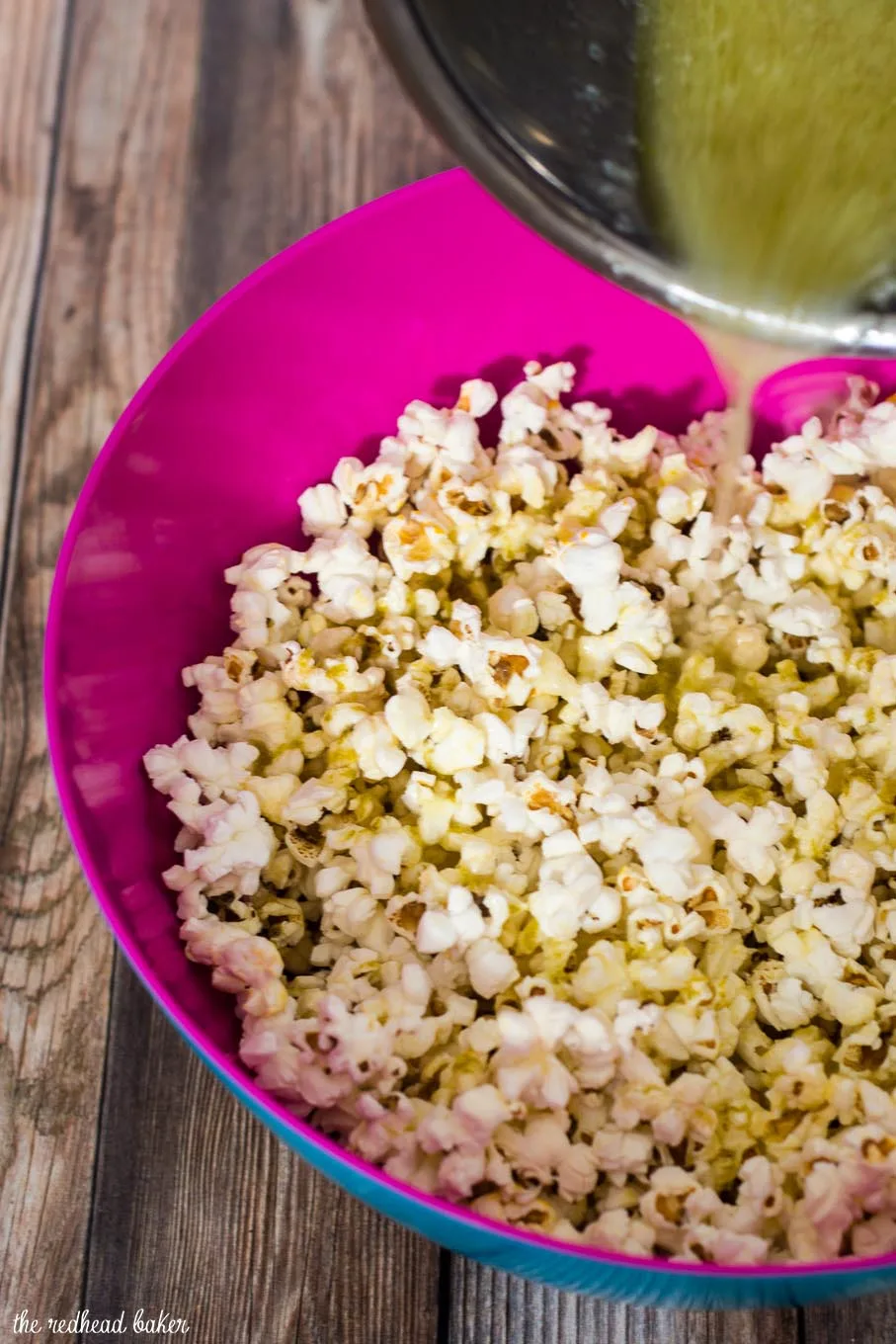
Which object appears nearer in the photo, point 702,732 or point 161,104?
point 702,732

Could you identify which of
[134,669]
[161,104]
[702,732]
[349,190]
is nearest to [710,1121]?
[702,732]

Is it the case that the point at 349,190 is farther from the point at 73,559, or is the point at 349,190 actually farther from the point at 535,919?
the point at 535,919

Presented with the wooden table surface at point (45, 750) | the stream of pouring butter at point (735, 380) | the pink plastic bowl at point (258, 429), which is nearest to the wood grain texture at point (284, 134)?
the wooden table surface at point (45, 750)

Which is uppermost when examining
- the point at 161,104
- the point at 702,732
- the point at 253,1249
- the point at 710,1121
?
the point at 161,104

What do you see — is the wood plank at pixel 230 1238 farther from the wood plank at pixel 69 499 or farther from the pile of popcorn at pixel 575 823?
the pile of popcorn at pixel 575 823

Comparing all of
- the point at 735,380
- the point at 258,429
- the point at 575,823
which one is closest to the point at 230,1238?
the point at 575,823

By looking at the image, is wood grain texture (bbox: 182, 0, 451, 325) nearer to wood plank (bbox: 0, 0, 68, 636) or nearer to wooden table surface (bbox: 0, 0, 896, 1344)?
wooden table surface (bbox: 0, 0, 896, 1344)

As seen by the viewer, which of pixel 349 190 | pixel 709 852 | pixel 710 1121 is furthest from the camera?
pixel 349 190
